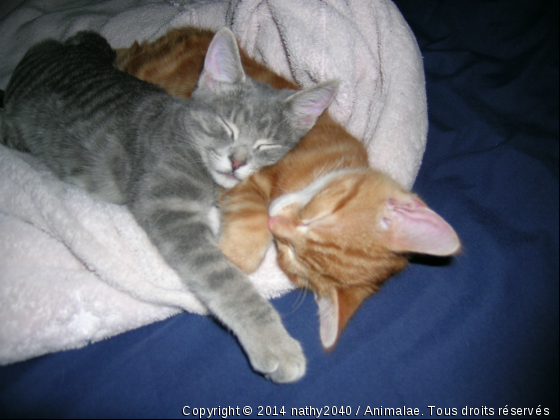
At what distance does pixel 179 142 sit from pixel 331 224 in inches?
22.3

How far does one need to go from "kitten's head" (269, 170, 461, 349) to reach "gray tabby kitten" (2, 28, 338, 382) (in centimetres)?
16

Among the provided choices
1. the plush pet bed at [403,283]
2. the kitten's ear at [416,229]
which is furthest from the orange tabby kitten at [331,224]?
the plush pet bed at [403,283]

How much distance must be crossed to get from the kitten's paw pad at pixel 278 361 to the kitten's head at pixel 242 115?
0.51m

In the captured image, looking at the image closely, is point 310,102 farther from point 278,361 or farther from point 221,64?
point 278,361

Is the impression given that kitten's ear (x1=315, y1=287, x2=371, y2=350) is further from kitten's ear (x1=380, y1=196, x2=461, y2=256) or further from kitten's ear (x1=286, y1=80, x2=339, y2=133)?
kitten's ear (x1=286, y1=80, x2=339, y2=133)

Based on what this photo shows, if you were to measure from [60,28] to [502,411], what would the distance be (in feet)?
7.78

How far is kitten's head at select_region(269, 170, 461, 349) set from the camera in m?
0.84

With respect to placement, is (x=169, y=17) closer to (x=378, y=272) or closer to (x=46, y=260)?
(x=46, y=260)

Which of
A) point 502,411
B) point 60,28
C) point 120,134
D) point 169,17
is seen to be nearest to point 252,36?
point 169,17

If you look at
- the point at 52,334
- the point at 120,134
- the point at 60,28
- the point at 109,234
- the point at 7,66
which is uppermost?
the point at 60,28

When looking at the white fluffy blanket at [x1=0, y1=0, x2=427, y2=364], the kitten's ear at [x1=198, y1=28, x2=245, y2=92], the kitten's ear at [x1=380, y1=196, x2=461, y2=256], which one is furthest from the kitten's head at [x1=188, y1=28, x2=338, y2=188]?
the kitten's ear at [x1=380, y1=196, x2=461, y2=256]

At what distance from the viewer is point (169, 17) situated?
5.68 ft

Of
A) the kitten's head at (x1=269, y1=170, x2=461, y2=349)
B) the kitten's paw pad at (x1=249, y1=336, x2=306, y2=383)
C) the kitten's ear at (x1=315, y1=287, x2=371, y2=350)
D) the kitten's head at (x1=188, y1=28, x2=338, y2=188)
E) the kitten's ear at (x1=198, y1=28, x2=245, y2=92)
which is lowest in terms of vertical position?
the kitten's paw pad at (x1=249, y1=336, x2=306, y2=383)

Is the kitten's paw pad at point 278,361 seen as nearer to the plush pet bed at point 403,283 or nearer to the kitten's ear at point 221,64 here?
the plush pet bed at point 403,283
